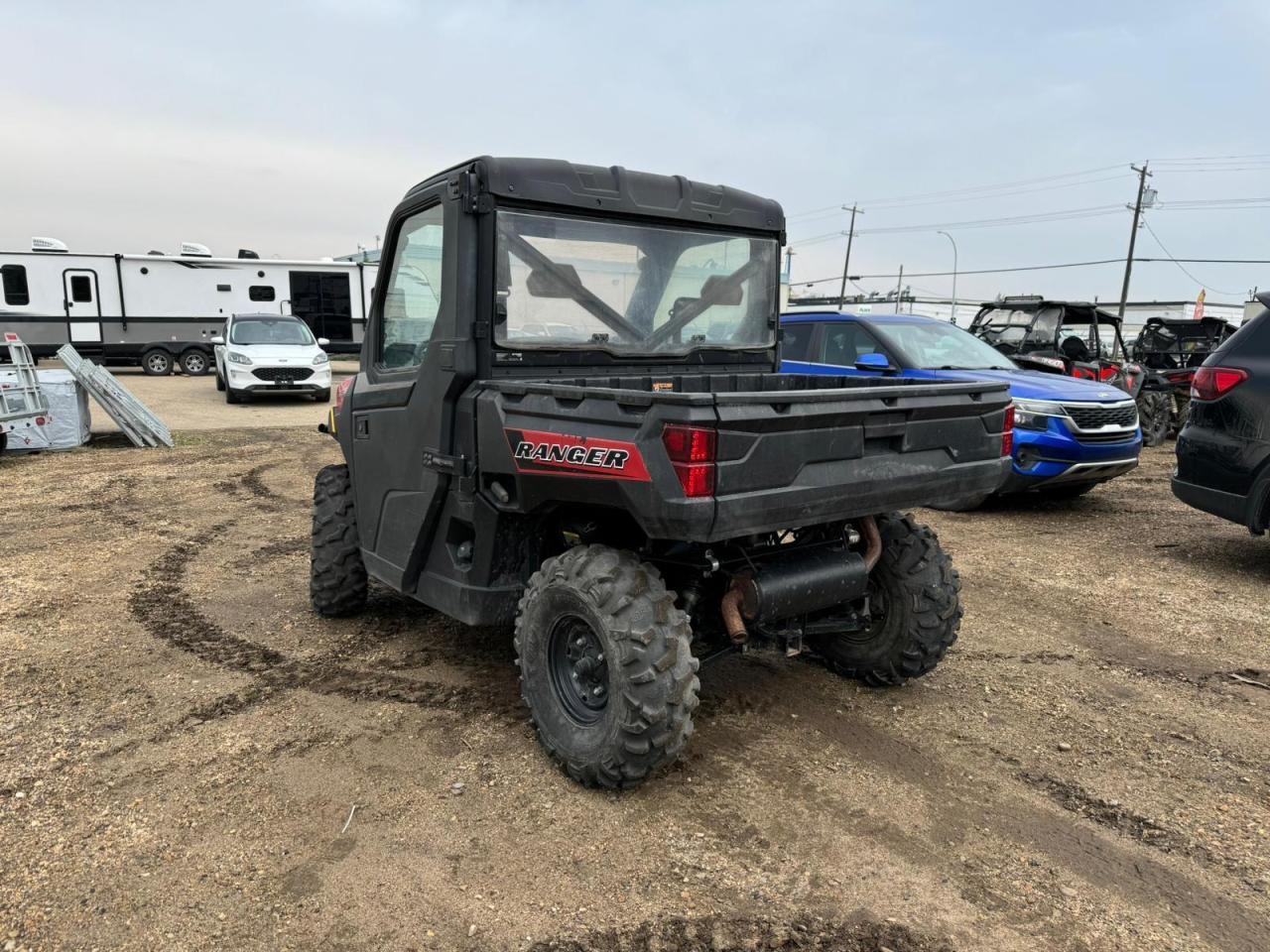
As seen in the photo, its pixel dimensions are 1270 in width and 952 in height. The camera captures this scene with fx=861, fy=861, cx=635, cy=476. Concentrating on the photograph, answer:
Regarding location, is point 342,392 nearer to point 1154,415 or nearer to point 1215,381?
point 1215,381

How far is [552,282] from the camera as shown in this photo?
11.8 ft

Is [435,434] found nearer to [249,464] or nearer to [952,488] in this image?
[952,488]

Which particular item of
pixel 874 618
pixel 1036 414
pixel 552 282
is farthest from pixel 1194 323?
pixel 552 282

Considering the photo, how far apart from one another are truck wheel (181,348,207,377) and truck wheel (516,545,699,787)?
72.6 feet

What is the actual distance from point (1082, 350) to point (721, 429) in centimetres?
1128

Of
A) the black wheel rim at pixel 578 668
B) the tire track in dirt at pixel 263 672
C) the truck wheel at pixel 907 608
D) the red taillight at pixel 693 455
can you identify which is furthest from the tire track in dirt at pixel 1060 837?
the tire track in dirt at pixel 263 672

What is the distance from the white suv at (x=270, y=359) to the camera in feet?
53.0

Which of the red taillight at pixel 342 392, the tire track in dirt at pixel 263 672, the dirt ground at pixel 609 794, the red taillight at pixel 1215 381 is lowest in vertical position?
the tire track in dirt at pixel 263 672

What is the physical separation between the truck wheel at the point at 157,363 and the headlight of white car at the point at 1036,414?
2119 cm

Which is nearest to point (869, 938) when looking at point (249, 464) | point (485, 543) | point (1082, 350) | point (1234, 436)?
point (485, 543)

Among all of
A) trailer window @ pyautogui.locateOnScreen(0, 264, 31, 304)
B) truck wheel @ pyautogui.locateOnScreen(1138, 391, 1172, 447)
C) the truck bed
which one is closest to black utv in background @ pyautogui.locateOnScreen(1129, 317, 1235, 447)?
truck wheel @ pyautogui.locateOnScreen(1138, 391, 1172, 447)

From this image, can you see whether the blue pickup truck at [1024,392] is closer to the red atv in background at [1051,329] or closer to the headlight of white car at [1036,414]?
the headlight of white car at [1036,414]

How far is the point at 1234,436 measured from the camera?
5699mm

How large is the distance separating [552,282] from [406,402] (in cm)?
84
